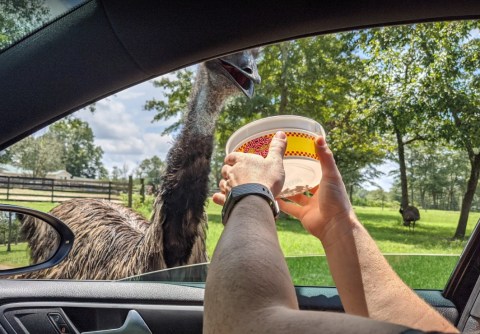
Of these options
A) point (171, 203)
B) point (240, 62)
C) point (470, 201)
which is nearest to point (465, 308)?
point (240, 62)

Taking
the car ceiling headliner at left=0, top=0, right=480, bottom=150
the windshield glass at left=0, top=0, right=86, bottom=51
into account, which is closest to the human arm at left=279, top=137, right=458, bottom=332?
the car ceiling headliner at left=0, top=0, right=480, bottom=150

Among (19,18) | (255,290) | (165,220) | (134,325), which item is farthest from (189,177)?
(255,290)

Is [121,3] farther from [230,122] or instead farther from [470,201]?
[470,201]

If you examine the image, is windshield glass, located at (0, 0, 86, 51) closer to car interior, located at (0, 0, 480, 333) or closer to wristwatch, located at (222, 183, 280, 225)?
car interior, located at (0, 0, 480, 333)

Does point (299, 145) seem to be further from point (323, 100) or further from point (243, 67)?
point (323, 100)

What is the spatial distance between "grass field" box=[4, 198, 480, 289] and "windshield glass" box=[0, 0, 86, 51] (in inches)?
17.3

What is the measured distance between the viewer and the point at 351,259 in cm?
91

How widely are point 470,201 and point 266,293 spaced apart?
378cm

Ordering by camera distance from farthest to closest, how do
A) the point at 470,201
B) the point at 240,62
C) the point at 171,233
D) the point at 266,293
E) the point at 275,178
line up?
the point at 470,201 → the point at 171,233 → the point at 240,62 → the point at 275,178 → the point at 266,293

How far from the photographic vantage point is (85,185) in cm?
314

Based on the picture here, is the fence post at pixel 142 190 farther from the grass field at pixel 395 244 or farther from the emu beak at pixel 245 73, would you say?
the emu beak at pixel 245 73

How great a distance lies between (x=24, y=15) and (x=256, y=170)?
0.55m

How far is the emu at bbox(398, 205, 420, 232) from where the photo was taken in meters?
3.97

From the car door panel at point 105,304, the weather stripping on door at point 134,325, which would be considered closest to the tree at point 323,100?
the car door panel at point 105,304
